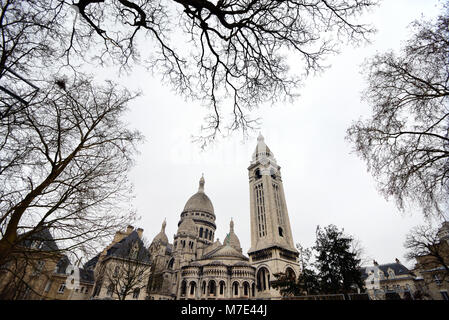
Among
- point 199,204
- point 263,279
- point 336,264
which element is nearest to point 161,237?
point 199,204

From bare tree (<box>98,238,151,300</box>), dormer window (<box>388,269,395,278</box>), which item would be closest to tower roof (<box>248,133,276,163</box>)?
dormer window (<box>388,269,395,278</box>)

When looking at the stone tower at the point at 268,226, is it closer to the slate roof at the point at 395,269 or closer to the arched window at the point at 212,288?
the arched window at the point at 212,288

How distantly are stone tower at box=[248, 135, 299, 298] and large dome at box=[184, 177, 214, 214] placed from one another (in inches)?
699

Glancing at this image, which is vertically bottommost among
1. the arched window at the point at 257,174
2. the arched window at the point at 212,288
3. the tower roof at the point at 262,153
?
the arched window at the point at 212,288

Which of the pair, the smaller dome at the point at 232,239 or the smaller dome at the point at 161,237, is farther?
the smaller dome at the point at 232,239

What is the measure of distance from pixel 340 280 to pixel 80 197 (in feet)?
89.6

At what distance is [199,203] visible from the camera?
213 ft

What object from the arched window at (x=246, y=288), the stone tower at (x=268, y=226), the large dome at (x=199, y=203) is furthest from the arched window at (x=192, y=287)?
the large dome at (x=199, y=203)

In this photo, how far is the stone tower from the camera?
41.2 m

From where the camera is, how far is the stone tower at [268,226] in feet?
135

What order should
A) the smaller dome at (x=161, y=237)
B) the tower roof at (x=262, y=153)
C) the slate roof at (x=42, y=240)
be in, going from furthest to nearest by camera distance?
the tower roof at (x=262, y=153), the smaller dome at (x=161, y=237), the slate roof at (x=42, y=240)

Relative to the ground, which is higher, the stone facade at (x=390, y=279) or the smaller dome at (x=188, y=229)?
the smaller dome at (x=188, y=229)

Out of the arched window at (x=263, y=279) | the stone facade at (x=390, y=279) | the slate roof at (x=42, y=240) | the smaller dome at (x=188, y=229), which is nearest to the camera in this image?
the slate roof at (x=42, y=240)

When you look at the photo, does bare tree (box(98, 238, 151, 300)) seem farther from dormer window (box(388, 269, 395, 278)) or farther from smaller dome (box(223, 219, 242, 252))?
dormer window (box(388, 269, 395, 278))
